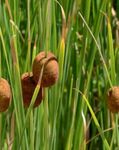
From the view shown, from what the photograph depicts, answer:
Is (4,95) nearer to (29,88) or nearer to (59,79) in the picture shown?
(29,88)

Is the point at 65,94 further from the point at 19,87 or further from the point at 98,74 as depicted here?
the point at 19,87

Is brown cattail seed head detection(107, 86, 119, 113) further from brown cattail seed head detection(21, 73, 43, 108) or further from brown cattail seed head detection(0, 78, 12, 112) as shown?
brown cattail seed head detection(0, 78, 12, 112)

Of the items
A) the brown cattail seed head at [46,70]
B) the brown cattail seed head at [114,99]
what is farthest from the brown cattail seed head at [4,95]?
the brown cattail seed head at [114,99]

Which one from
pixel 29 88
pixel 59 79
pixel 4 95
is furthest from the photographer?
pixel 59 79

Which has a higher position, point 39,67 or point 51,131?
point 39,67

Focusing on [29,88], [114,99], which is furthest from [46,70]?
[114,99]

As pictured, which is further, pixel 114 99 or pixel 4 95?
pixel 114 99

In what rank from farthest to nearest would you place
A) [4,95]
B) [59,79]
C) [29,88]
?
[59,79] → [29,88] → [4,95]

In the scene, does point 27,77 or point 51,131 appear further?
point 51,131

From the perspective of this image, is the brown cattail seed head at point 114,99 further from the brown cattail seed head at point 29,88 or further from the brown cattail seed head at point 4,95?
the brown cattail seed head at point 4,95

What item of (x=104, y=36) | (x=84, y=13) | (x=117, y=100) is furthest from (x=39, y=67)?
(x=104, y=36)

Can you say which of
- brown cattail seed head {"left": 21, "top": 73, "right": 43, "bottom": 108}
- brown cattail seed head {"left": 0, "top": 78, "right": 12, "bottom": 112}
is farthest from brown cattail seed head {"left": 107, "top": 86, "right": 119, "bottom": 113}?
brown cattail seed head {"left": 0, "top": 78, "right": 12, "bottom": 112}
